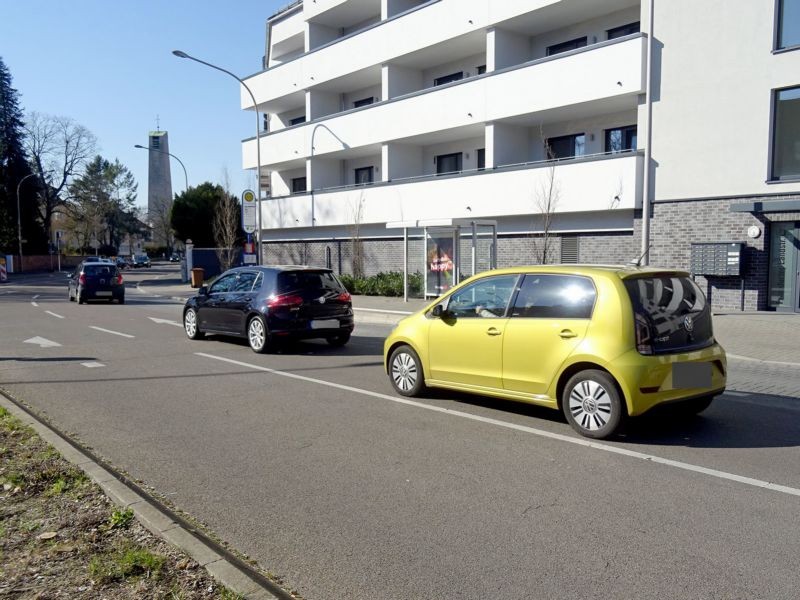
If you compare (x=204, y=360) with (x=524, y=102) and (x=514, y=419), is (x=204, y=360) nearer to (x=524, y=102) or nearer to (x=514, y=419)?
(x=514, y=419)

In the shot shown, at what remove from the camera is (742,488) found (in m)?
4.98

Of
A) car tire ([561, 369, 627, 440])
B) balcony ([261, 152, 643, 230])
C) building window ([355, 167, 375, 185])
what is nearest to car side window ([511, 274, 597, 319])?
car tire ([561, 369, 627, 440])

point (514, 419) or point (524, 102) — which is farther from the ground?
point (524, 102)

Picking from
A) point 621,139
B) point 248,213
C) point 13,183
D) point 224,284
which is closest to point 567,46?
point 621,139

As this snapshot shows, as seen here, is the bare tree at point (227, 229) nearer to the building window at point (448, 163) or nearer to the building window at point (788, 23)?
the building window at point (448, 163)

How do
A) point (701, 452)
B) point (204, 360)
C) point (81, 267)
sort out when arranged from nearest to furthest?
point (701, 452) → point (204, 360) → point (81, 267)

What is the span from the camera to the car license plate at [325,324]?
12242 millimetres

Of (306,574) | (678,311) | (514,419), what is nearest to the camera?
(306,574)

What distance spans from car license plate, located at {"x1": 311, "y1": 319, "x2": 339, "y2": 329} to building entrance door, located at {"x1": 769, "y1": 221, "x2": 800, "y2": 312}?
1132cm

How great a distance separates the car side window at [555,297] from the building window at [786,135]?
12.8 metres

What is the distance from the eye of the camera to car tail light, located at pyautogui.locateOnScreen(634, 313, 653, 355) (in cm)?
606

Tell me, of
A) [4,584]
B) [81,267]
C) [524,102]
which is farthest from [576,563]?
[81,267]

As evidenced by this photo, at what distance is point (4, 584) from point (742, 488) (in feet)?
15.7

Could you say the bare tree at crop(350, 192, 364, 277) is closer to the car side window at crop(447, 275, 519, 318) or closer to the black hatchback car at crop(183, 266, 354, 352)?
the black hatchback car at crop(183, 266, 354, 352)
